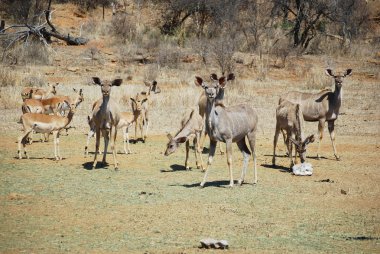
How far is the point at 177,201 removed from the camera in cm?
1341

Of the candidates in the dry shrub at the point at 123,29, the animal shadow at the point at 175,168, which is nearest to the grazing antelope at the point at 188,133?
the animal shadow at the point at 175,168

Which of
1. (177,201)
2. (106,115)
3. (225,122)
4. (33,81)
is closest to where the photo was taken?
(177,201)

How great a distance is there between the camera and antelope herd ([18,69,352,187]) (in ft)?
48.4

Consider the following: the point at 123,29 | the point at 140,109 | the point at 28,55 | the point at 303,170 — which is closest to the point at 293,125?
the point at 303,170

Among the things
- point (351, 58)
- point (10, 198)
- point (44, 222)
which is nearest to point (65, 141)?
point (10, 198)

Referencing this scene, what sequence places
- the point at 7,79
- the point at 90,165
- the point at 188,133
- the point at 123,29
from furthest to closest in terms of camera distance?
the point at 123,29 < the point at 7,79 < the point at 90,165 < the point at 188,133

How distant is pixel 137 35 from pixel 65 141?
2647 cm

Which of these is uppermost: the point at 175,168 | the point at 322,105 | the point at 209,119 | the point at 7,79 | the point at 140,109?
the point at 209,119

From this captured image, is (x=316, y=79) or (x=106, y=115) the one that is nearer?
(x=106, y=115)

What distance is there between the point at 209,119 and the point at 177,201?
2.15m

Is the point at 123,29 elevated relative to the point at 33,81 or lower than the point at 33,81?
elevated

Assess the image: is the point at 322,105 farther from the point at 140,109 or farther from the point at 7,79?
the point at 7,79

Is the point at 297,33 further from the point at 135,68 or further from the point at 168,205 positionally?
the point at 168,205

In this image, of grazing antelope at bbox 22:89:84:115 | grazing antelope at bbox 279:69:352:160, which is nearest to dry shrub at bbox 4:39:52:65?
grazing antelope at bbox 22:89:84:115
